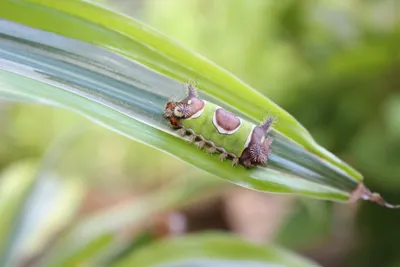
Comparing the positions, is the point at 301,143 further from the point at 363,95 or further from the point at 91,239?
the point at 363,95

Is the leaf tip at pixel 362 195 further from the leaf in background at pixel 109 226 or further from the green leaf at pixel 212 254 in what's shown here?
the leaf in background at pixel 109 226

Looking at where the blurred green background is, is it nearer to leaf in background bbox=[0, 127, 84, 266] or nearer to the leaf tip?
leaf in background bbox=[0, 127, 84, 266]

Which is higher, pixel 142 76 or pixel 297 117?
pixel 297 117

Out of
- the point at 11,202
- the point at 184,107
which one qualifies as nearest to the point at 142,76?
the point at 184,107

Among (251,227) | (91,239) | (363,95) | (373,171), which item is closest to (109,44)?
(91,239)

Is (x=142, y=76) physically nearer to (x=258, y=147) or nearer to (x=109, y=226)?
(x=258, y=147)

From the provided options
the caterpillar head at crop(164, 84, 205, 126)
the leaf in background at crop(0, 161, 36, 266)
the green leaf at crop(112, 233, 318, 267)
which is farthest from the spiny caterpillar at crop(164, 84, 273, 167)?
the leaf in background at crop(0, 161, 36, 266)
